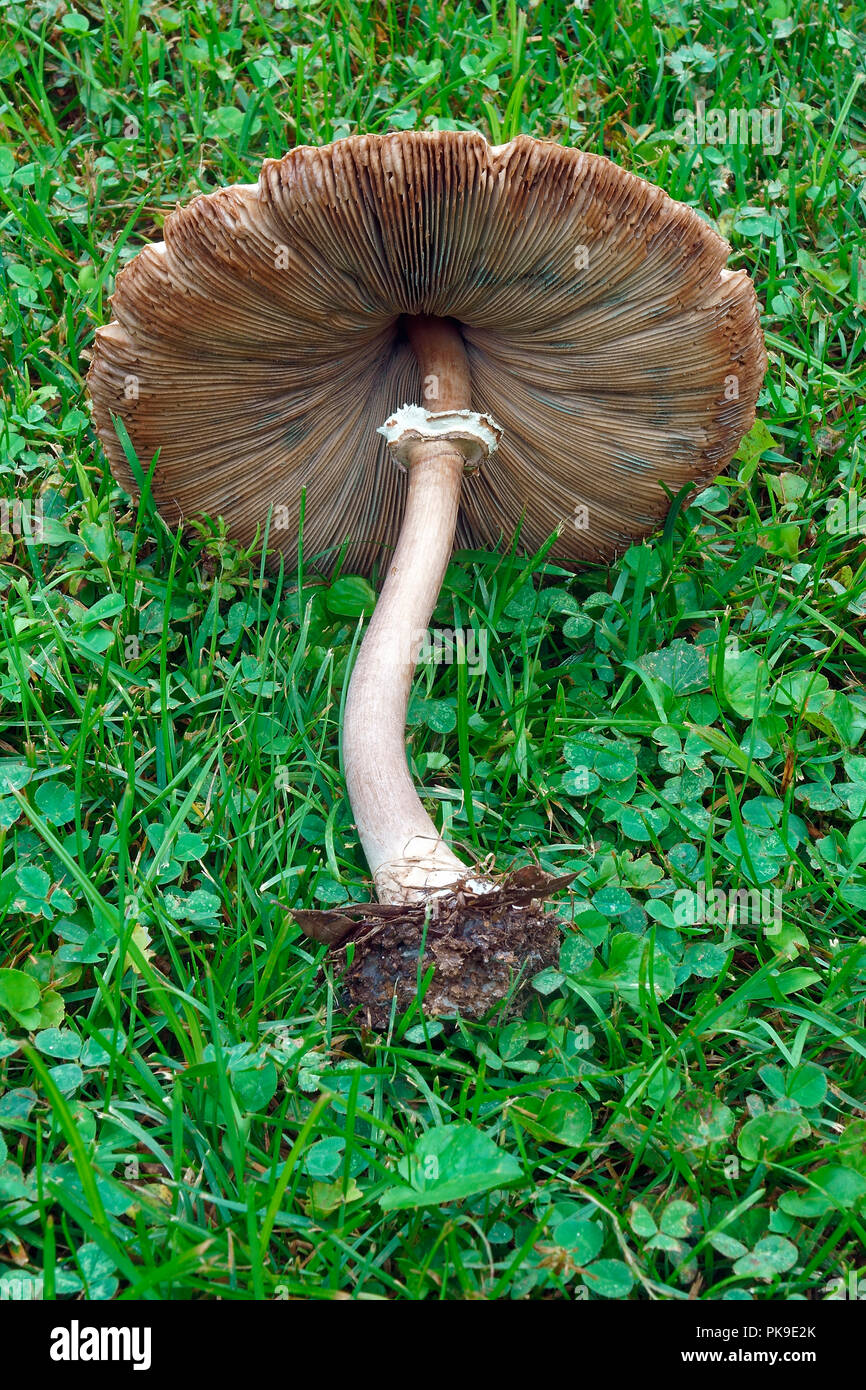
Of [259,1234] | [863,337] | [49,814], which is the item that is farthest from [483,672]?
[863,337]

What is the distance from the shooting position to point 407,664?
2766 millimetres

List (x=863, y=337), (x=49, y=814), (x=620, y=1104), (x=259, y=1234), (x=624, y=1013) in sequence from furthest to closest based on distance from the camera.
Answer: (x=863, y=337) → (x=49, y=814) → (x=624, y=1013) → (x=620, y=1104) → (x=259, y=1234)

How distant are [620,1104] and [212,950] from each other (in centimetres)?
96

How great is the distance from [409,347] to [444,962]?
170 centimetres

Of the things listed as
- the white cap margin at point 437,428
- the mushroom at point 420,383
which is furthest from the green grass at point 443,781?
the white cap margin at point 437,428

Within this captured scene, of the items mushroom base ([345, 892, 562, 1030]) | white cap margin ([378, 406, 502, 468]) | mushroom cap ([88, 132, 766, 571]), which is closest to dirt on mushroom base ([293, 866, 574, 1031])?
mushroom base ([345, 892, 562, 1030])

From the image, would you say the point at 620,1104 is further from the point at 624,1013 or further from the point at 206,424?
the point at 206,424

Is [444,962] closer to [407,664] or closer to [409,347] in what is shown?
[407,664]

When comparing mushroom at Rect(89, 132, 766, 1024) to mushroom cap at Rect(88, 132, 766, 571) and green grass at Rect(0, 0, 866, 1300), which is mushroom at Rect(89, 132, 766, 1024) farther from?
green grass at Rect(0, 0, 866, 1300)

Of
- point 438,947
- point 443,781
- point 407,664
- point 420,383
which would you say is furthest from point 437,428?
point 438,947

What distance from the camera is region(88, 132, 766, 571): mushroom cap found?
2248 mm

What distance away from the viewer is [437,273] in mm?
2525

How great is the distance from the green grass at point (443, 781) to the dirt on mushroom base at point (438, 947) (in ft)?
0.23

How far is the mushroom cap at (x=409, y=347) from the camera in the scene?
7.38ft
